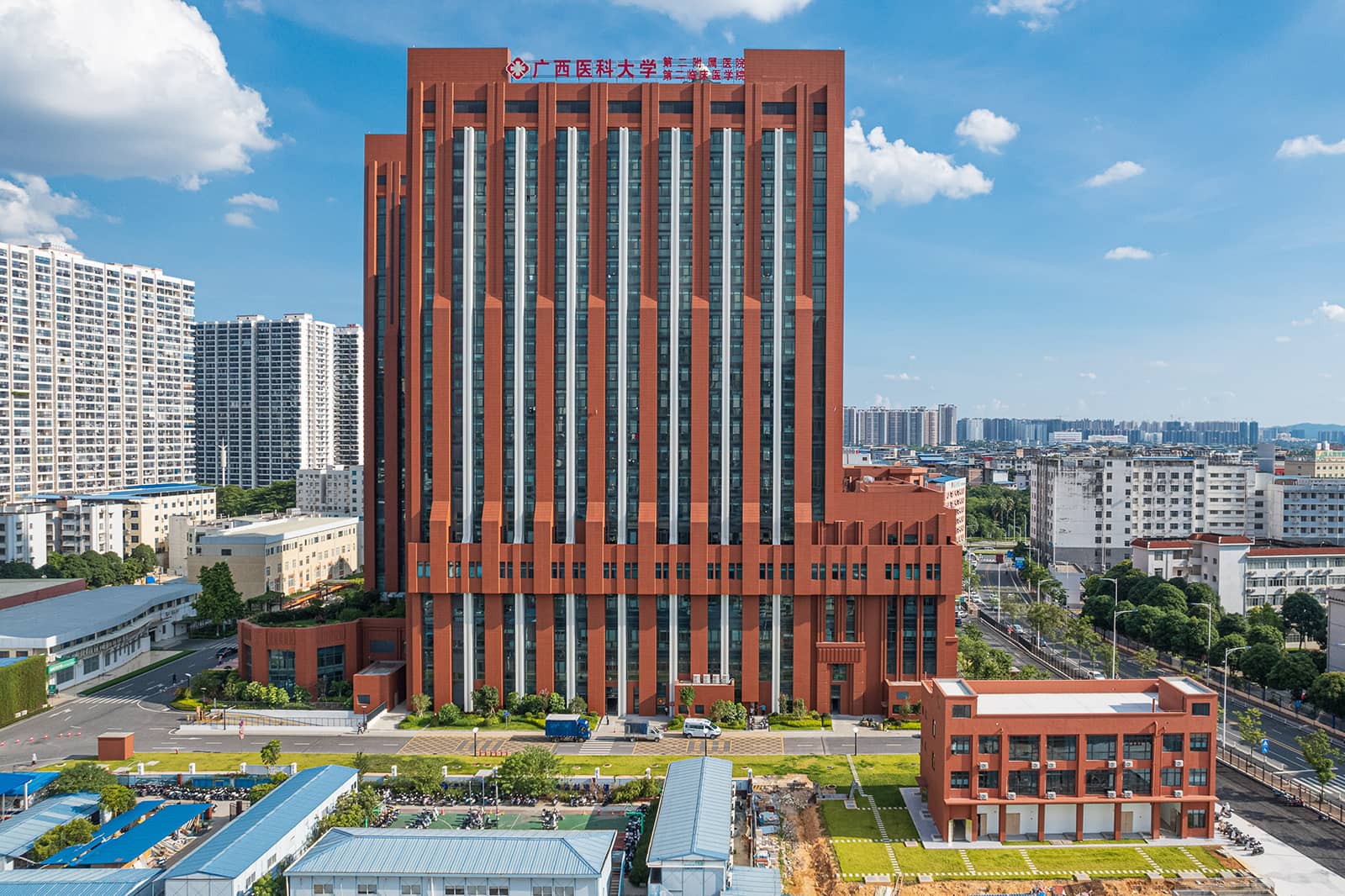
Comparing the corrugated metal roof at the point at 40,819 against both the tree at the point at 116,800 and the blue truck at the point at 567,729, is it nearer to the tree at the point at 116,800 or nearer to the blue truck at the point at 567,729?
the tree at the point at 116,800

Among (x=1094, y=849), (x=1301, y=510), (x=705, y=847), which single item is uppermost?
(x=1301, y=510)

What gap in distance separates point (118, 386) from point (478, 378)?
12081cm

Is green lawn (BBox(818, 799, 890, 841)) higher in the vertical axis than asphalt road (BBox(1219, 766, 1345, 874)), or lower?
higher

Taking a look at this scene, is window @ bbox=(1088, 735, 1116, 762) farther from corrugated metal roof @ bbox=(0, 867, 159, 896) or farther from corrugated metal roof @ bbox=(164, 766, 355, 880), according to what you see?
corrugated metal roof @ bbox=(0, 867, 159, 896)

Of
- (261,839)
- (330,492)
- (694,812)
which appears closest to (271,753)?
(261,839)

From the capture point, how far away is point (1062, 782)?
1927 inches

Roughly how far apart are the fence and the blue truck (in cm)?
4492

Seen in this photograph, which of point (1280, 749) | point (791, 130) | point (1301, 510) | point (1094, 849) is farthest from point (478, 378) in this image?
point (1301, 510)

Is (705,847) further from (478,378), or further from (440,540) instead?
(478,378)

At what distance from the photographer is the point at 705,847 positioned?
4128cm

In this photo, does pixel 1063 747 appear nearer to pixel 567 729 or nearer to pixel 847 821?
pixel 847 821

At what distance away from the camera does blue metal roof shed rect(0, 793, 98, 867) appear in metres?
45.7

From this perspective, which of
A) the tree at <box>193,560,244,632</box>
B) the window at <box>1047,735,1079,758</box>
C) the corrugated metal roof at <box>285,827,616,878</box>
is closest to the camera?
the corrugated metal roof at <box>285,827,616,878</box>

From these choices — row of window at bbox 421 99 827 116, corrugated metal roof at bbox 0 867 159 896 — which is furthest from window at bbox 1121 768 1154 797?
row of window at bbox 421 99 827 116
